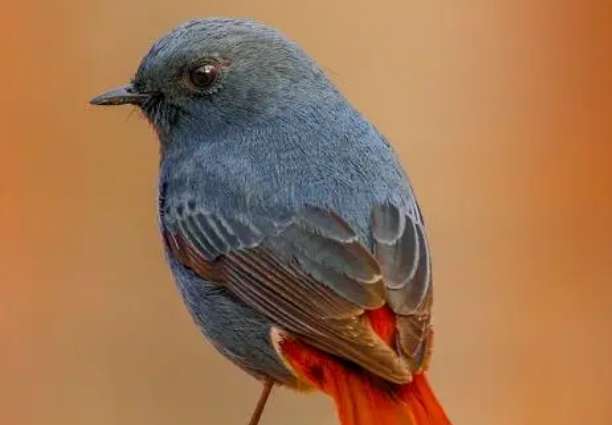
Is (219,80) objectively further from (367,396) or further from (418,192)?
(418,192)

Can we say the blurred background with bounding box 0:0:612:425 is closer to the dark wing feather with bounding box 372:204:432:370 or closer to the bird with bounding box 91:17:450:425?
the bird with bounding box 91:17:450:425

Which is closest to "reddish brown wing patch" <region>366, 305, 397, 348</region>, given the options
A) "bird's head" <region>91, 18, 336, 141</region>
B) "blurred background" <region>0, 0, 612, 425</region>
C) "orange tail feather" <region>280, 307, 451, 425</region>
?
"orange tail feather" <region>280, 307, 451, 425</region>

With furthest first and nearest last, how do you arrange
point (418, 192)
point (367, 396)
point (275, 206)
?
point (418, 192), point (275, 206), point (367, 396)

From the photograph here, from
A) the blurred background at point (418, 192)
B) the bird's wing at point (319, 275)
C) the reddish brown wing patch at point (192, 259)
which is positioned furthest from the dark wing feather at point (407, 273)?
the blurred background at point (418, 192)

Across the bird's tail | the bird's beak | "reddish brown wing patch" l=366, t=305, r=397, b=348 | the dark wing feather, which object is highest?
the bird's beak

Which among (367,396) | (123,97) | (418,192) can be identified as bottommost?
(367,396)

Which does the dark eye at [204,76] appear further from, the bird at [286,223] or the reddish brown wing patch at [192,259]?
the reddish brown wing patch at [192,259]

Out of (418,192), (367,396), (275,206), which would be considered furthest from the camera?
(418,192)

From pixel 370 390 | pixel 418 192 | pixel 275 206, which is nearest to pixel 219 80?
pixel 275 206
